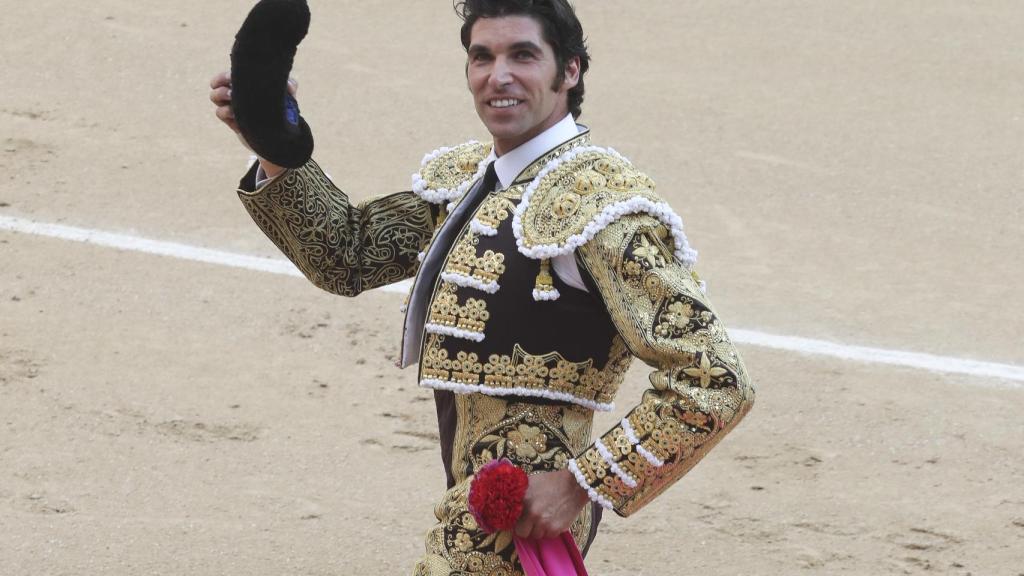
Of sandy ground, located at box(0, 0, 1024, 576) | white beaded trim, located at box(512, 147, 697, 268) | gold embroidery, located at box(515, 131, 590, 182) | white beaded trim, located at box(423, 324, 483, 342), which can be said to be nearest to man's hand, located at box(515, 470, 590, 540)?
white beaded trim, located at box(423, 324, 483, 342)

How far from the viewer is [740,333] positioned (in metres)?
7.10

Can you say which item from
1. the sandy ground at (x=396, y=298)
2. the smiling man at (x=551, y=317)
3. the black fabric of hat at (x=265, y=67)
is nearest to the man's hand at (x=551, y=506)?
the smiling man at (x=551, y=317)

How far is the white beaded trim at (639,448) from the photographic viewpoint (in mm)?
3141

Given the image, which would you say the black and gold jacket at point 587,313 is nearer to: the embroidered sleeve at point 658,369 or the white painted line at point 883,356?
the embroidered sleeve at point 658,369

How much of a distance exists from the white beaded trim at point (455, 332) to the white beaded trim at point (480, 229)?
19 cm

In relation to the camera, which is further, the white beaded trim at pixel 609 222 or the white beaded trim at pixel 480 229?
the white beaded trim at pixel 480 229

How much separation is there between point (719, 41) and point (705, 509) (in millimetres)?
5006

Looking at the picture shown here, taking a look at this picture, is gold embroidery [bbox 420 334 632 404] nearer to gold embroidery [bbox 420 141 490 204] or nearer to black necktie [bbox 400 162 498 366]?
black necktie [bbox 400 162 498 366]

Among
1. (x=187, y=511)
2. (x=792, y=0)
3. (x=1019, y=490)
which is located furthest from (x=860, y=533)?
(x=792, y=0)

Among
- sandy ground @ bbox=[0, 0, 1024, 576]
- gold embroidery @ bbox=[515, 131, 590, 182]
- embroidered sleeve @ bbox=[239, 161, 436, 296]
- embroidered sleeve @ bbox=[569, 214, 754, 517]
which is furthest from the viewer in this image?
sandy ground @ bbox=[0, 0, 1024, 576]

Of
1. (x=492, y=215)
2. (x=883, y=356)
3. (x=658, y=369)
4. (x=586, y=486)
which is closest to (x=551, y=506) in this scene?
(x=586, y=486)

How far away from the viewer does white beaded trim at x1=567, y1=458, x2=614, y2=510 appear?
317cm

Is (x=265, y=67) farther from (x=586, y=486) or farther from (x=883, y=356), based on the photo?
(x=883, y=356)

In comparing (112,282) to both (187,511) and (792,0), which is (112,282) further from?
(792,0)
